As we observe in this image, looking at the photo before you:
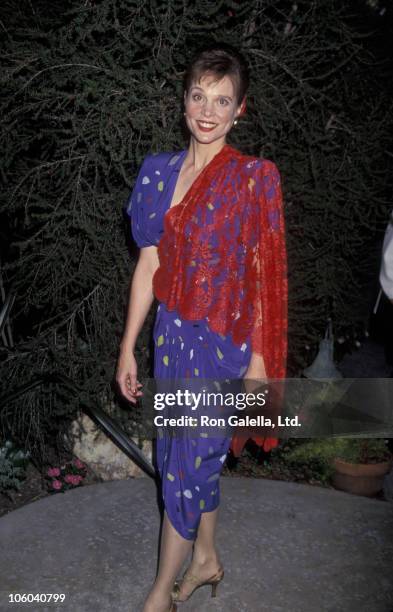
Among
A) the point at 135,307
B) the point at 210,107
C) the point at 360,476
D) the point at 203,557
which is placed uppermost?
the point at 210,107

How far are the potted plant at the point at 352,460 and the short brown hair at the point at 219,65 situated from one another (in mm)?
2884

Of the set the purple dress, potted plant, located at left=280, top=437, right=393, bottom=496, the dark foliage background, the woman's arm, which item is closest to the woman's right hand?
the woman's arm

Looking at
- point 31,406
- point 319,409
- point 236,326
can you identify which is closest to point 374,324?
point 319,409

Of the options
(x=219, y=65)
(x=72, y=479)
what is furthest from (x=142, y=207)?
(x=72, y=479)

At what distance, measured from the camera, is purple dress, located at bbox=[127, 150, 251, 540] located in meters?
2.44

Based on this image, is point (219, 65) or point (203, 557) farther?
point (203, 557)

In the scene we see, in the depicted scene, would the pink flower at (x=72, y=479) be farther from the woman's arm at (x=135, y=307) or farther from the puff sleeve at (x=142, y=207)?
the puff sleeve at (x=142, y=207)

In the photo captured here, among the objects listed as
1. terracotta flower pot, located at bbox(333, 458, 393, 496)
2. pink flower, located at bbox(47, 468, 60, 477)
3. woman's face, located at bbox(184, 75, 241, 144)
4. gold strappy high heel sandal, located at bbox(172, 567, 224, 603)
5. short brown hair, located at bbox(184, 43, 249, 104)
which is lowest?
terracotta flower pot, located at bbox(333, 458, 393, 496)

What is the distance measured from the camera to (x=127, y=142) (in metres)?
3.76

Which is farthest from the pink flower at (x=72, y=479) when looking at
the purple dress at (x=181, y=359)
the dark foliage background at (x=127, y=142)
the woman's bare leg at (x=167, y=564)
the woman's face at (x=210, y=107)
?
the woman's face at (x=210, y=107)

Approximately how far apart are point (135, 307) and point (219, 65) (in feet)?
3.00

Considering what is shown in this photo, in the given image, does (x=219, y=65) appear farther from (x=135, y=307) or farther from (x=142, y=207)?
(x=135, y=307)

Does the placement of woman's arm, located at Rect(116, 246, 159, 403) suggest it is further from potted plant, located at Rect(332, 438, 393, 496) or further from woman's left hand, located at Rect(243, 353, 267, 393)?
potted plant, located at Rect(332, 438, 393, 496)

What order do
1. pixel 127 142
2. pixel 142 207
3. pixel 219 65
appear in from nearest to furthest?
pixel 219 65
pixel 142 207
pixel 127 142
